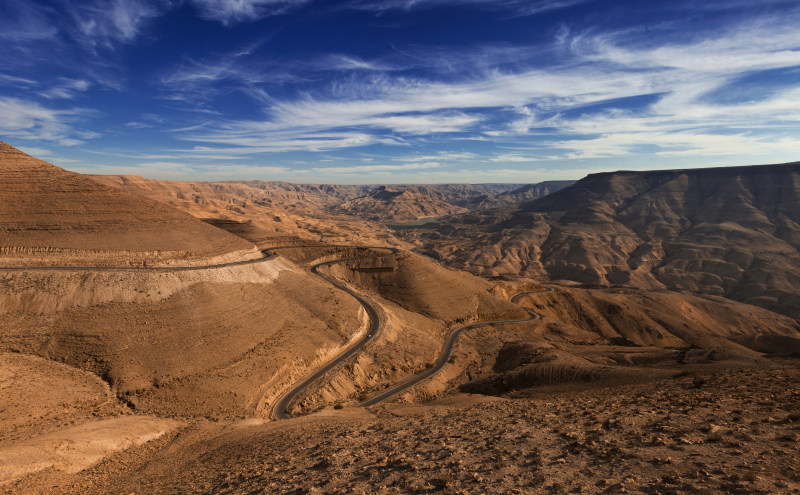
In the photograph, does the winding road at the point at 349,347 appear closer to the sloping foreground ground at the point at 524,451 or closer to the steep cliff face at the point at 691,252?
the sloping foreground ground at the point at 524,451

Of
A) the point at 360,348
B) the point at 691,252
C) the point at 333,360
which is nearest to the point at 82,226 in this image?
the point at 333,360

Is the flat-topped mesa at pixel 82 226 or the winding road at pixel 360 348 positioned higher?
the flat-topped mesa at pixel 82 226

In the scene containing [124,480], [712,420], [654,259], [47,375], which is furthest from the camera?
[654,259]

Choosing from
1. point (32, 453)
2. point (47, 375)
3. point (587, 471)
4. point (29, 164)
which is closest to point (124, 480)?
point (32, 453)

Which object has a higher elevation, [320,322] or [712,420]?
[712,420]

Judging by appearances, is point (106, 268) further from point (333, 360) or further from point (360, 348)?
point (360, 348)

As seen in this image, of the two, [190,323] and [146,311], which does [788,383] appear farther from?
[146,311]

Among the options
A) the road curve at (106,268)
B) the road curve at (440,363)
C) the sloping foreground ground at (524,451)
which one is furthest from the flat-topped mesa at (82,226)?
the road curve at (440,363)
